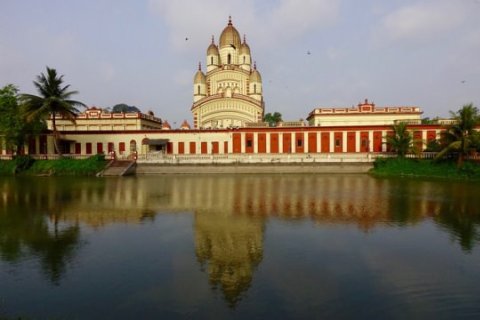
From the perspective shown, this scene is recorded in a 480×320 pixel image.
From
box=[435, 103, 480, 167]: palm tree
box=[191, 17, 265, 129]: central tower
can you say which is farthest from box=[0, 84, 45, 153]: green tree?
box=[435, 103, 480, 167]: palm tree

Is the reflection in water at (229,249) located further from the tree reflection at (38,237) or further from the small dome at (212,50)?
the small dome at (212,50)

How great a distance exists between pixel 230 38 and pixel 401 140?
124 feet

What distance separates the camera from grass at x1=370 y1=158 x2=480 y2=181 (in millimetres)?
31406

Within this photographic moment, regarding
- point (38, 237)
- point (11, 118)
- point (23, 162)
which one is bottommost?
point (38, 237)

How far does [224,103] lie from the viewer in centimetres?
5753

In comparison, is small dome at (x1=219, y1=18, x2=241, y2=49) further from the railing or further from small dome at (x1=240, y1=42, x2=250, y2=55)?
the railing

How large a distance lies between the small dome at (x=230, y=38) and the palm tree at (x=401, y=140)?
117ft

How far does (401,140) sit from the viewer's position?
3825cm

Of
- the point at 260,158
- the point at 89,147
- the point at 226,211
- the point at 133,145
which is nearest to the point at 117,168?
the point at 133,145

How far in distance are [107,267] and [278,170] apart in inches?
1188

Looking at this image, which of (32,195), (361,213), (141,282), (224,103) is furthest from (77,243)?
(224,103)

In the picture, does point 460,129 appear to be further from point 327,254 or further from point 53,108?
point 53,108

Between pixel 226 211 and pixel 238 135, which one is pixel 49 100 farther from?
pixel 226 211

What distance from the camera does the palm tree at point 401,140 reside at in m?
38.2
